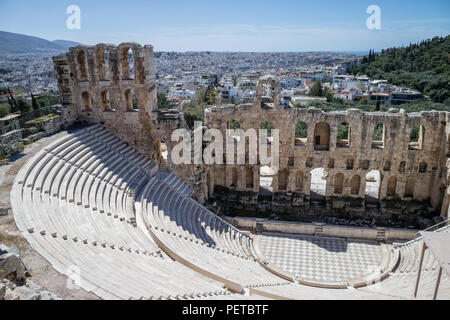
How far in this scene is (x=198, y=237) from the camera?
18875mm

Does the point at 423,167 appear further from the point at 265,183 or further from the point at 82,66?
the point at 82,66

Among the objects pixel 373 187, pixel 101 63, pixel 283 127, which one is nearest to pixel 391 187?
pixel 373 187

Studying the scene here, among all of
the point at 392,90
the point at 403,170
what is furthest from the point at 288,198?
the point at 392,90

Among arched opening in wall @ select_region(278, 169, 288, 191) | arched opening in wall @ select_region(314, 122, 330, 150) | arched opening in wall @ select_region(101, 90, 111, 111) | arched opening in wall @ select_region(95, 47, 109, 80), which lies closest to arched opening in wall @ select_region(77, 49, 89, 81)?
arched opening in wall @ select_region(95, 47, 109, 80)

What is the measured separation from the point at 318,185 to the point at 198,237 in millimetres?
12760

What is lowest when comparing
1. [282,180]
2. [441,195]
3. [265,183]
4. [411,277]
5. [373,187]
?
[411,277]

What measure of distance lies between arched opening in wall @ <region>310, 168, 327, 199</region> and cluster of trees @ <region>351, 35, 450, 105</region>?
1754 inches

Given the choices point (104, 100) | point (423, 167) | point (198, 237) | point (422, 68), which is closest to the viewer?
point (198, 237)

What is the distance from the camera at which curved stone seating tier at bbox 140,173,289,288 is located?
15484 millimetres

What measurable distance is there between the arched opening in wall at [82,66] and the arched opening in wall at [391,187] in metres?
23.5

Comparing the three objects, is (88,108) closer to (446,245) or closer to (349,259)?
(349,259)

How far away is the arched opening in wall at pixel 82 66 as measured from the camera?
933 inches

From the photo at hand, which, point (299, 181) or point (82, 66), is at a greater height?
point (82, 66)

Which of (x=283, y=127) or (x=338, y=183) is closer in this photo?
(x=283, y=127)
